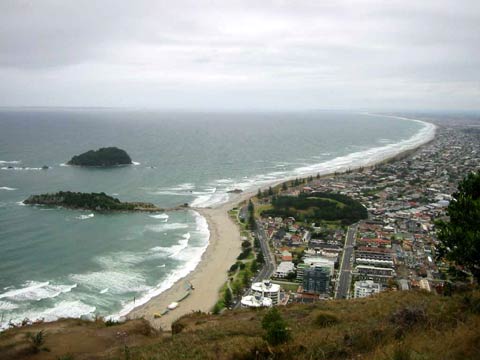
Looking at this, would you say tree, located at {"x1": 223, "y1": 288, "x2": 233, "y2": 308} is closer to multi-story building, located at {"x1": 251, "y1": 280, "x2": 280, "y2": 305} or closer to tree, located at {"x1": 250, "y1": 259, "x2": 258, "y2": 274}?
multi-story building, located at {"x1": 251, "y1": 280, "x2": 280, "y2": 305}

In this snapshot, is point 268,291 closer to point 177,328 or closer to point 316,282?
point 316,282

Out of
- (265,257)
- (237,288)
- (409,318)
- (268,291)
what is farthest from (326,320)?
(265,257)

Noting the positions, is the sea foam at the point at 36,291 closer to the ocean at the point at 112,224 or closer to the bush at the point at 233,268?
the ocean at the point at 112,224

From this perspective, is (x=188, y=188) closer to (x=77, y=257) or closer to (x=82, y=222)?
(x=82, y=222)

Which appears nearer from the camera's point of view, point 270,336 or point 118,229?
point 270,336

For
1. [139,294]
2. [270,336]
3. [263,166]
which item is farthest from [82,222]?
[263,166]

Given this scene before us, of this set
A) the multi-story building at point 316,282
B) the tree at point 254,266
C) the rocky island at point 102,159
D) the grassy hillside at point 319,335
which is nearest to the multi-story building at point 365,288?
the multi-story building at point 316,282
